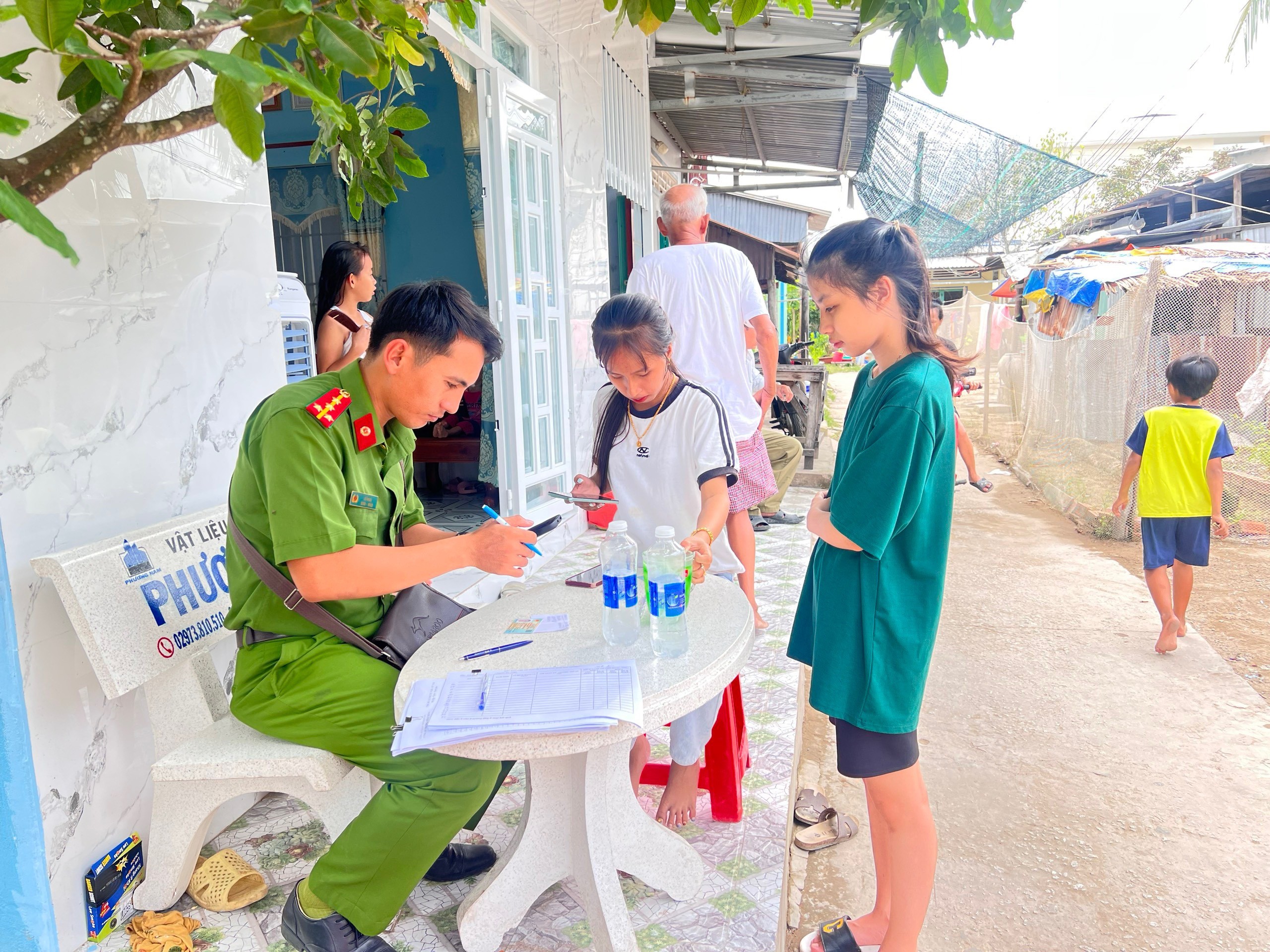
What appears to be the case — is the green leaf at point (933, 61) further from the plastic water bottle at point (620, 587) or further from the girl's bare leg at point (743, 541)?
the girl's bare leg at point (743, 541)

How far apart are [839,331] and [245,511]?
136cm

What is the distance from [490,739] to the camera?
1.52m

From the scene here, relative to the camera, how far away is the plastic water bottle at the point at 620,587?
70.1 inches

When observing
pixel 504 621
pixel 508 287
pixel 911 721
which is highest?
pixel 508 287

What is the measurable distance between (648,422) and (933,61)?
1228 millimetres

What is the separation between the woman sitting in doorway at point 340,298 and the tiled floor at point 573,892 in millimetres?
1957

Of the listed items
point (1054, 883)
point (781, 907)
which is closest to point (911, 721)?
point (781, 907)

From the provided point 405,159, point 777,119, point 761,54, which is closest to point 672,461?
point 405,159

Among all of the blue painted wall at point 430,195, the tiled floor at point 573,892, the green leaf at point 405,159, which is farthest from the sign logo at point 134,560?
the blue painted wall at point 430,195

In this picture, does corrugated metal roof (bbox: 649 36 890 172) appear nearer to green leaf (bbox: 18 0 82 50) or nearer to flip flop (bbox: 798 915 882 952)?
flip flop (bbox: 798 915 882 952)

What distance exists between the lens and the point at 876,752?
69.8 inches

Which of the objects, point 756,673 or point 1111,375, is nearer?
point 756,673

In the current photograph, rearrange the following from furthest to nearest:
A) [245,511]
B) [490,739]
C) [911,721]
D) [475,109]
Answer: [475,109] → [245,511] → [911,721] → [490,739]

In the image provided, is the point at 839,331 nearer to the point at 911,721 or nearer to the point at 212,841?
the point at 911,721
